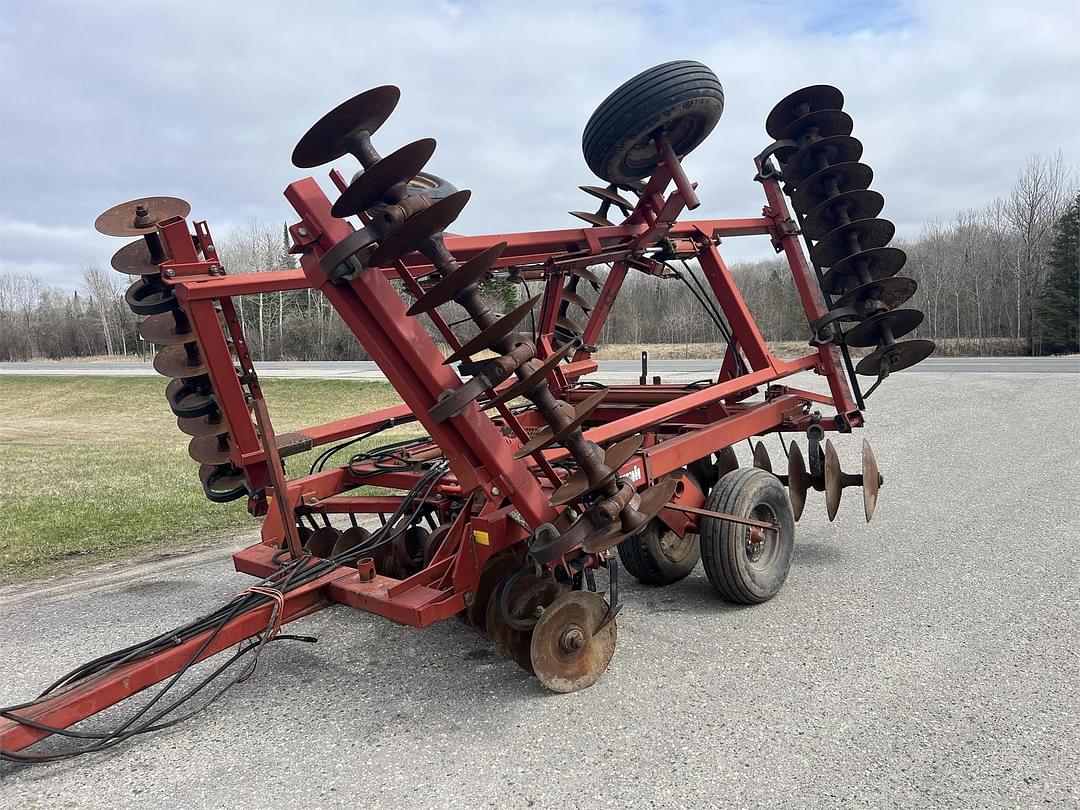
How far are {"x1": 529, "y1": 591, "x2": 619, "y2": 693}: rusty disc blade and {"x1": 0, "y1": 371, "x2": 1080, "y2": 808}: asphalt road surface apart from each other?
98mm

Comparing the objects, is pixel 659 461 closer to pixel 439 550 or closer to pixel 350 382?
pixel 439 550

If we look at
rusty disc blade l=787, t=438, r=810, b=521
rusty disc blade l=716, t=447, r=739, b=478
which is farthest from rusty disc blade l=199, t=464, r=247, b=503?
rusty disc blade l=787, t=438, r=810, b=521

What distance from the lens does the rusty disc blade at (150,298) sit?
11.8ft

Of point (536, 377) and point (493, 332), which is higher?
point (493, 332)

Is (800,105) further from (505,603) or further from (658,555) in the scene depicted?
(505,603)

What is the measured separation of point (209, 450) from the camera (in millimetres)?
3984

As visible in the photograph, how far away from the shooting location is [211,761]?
9.37 ft

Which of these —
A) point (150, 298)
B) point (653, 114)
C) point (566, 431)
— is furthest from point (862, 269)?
point (150, 298)

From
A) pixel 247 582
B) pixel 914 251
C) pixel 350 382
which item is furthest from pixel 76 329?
pixel 247 582

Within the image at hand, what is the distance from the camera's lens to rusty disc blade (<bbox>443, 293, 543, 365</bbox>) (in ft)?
8.99

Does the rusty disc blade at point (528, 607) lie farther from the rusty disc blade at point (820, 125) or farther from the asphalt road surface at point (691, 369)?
the asphalt road surface at point (691, 369)

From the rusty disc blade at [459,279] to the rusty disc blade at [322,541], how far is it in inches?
81.1

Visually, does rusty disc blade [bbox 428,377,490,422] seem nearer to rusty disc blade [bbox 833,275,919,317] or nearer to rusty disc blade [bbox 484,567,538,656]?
rusty disc blade [bbox 484,567,538,656]

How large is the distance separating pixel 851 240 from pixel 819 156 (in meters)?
0.63
